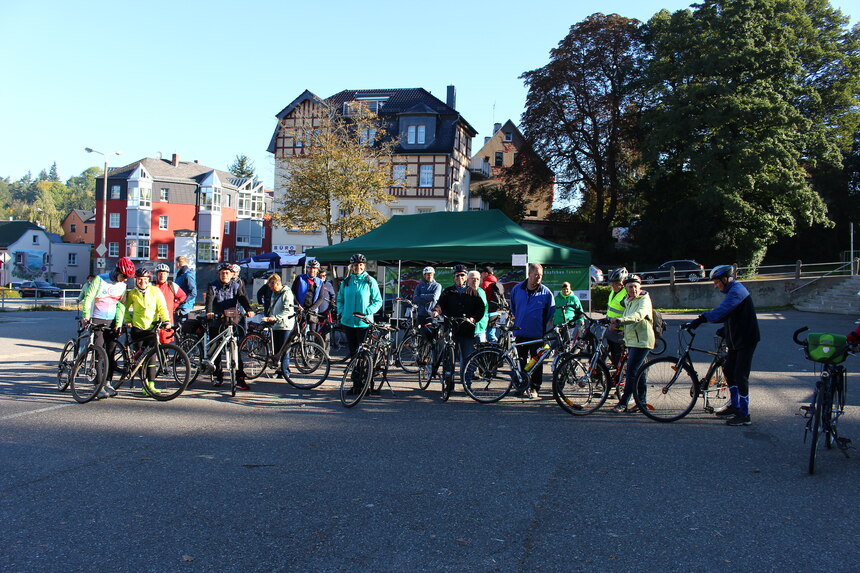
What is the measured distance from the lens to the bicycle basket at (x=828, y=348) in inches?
234

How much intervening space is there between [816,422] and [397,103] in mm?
49963

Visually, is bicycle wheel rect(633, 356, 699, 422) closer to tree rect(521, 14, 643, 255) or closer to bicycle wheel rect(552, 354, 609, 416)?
bicycle wheel rect(552, 354, 609, 416)

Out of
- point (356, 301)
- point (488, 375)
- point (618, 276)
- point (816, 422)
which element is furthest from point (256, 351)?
point (816, 422)

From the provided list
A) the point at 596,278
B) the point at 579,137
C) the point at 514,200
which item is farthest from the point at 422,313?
the point at 514,200

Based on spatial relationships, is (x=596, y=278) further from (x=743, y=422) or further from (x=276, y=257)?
(x=743, y=422)

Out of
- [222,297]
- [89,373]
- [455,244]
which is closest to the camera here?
[89,373]

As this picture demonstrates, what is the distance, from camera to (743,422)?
7617mm

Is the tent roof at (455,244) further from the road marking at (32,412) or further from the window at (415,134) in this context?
the window at (415,134)

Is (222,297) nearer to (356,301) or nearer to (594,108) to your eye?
(356,301)

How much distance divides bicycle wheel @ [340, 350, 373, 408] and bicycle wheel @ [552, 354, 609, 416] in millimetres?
2336

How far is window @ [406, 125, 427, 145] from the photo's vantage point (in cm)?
5188

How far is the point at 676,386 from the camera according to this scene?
25.4 ft

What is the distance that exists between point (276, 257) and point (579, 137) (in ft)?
69.0

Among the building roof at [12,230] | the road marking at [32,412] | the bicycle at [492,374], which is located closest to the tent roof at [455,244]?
the bicycle at [492,374]
